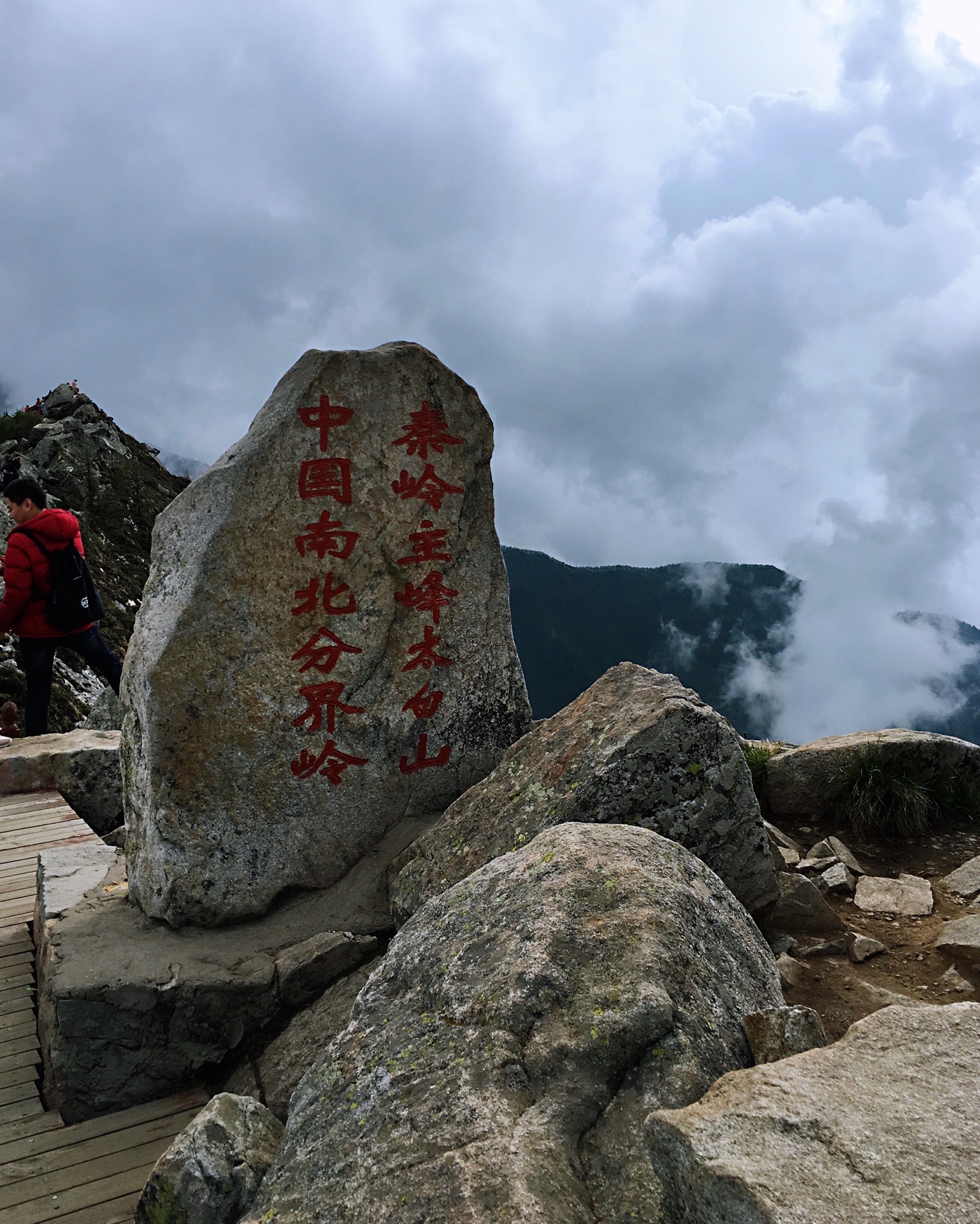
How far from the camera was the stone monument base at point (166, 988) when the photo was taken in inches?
217

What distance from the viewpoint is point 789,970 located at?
5.79 meters

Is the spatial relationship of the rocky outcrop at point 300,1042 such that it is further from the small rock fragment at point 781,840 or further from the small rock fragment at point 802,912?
the small rock fragment at point 781,840

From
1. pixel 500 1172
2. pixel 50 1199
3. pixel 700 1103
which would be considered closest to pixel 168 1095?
pixel 50 1199

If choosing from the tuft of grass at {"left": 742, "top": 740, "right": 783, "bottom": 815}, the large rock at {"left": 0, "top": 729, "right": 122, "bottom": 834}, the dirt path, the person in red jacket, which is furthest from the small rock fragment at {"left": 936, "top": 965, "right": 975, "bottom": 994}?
the large rock at {"left": 0, "top": 729, "right": 122, "bottom": 834}

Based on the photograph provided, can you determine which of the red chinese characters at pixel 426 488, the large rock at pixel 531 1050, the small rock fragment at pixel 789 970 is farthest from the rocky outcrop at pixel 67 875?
the small rock fragment at pixel 789 970

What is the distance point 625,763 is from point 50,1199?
4004mm

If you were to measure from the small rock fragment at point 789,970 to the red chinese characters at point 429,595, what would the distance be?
3.50 meters

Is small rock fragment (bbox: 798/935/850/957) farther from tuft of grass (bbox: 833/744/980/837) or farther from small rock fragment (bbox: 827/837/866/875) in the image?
tuft of grass (bbox: 833/744/980/837)

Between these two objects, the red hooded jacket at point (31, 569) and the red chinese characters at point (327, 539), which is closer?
the red chinese characters at point (327, 539)

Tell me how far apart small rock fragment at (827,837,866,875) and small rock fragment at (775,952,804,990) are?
2209mm

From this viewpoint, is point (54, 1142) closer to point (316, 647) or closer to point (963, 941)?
point (316, 647)

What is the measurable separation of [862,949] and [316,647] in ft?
14.8

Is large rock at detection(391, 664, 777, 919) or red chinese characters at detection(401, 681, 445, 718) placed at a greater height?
red chinese characters at detection(401, 681, 445, 718)

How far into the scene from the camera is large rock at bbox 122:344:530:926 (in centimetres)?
621
